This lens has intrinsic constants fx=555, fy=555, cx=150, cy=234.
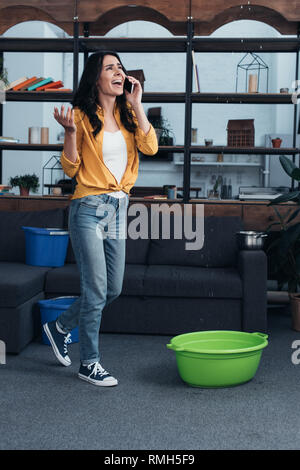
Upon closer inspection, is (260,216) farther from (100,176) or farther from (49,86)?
(100,176)

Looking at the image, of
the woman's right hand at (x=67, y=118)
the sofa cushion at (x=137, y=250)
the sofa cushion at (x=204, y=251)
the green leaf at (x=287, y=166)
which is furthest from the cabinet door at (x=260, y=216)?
the woman's right hand at (x=67, y=118)

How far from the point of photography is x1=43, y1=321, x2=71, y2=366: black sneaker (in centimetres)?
278

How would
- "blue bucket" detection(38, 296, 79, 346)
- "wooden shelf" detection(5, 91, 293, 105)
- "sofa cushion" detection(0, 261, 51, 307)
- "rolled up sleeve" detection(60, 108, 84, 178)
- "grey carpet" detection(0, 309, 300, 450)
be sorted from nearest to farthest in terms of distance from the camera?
1. "grey carpet" detection(0, 309, 300, 450)
2. "rolled up sleeve" detection(60, 108, 84, 178)
3. "sofa cushion" detection(0, 261, 51, 307)
4. "blue bucket" detection(38, 296, 79, 346)
5. "wooden shelf" detection(5, 91, 293, 105)

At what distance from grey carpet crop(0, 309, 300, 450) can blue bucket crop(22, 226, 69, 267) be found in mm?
735

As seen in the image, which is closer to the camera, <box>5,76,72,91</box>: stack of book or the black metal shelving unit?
the black metal shelving unit

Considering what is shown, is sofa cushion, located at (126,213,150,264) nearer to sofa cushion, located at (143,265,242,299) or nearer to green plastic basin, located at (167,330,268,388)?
sofa cushion, located at (143,265,242,299)

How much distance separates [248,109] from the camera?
966cm

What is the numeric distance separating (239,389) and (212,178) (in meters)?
7.18

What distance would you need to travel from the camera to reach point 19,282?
3059mm

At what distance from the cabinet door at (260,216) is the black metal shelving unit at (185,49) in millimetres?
480

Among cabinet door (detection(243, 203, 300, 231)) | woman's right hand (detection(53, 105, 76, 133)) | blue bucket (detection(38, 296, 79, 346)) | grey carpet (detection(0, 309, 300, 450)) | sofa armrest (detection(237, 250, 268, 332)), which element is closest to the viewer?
grey carpet (detection(0, 309, 300, 450))

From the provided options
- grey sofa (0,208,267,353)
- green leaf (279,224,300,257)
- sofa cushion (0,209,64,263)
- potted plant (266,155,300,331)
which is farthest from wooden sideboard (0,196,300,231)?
grey sofa (0,208,267,353)

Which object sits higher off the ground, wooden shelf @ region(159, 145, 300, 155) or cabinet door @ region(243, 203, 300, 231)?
wooden shelf @ region(159, 145, 300, 155)

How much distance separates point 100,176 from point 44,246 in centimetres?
137
